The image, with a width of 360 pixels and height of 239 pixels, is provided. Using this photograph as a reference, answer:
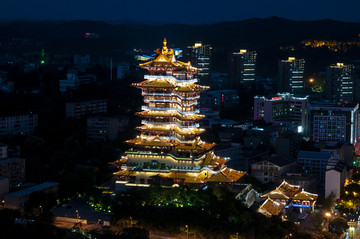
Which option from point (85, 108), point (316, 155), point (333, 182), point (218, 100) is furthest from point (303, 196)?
point (218, 100)

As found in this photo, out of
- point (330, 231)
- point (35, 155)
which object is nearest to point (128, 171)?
point (330, 231)

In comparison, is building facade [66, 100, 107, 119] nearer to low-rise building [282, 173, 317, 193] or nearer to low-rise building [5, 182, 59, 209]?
low-rise building [282, 173, 317, 193]

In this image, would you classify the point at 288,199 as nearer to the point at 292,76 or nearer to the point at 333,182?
the point at 333,182

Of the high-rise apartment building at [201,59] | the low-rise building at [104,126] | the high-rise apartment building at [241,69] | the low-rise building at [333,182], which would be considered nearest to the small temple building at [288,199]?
the low-rise building at [333,182]

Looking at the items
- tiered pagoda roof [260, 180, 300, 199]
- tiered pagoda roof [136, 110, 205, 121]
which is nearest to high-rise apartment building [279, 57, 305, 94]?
tiered pagoda roof [260, 180, 300, 199]

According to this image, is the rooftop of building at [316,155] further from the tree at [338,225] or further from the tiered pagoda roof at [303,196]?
the tree at [338,225]

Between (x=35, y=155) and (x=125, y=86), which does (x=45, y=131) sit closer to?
(x=35, y=155)
